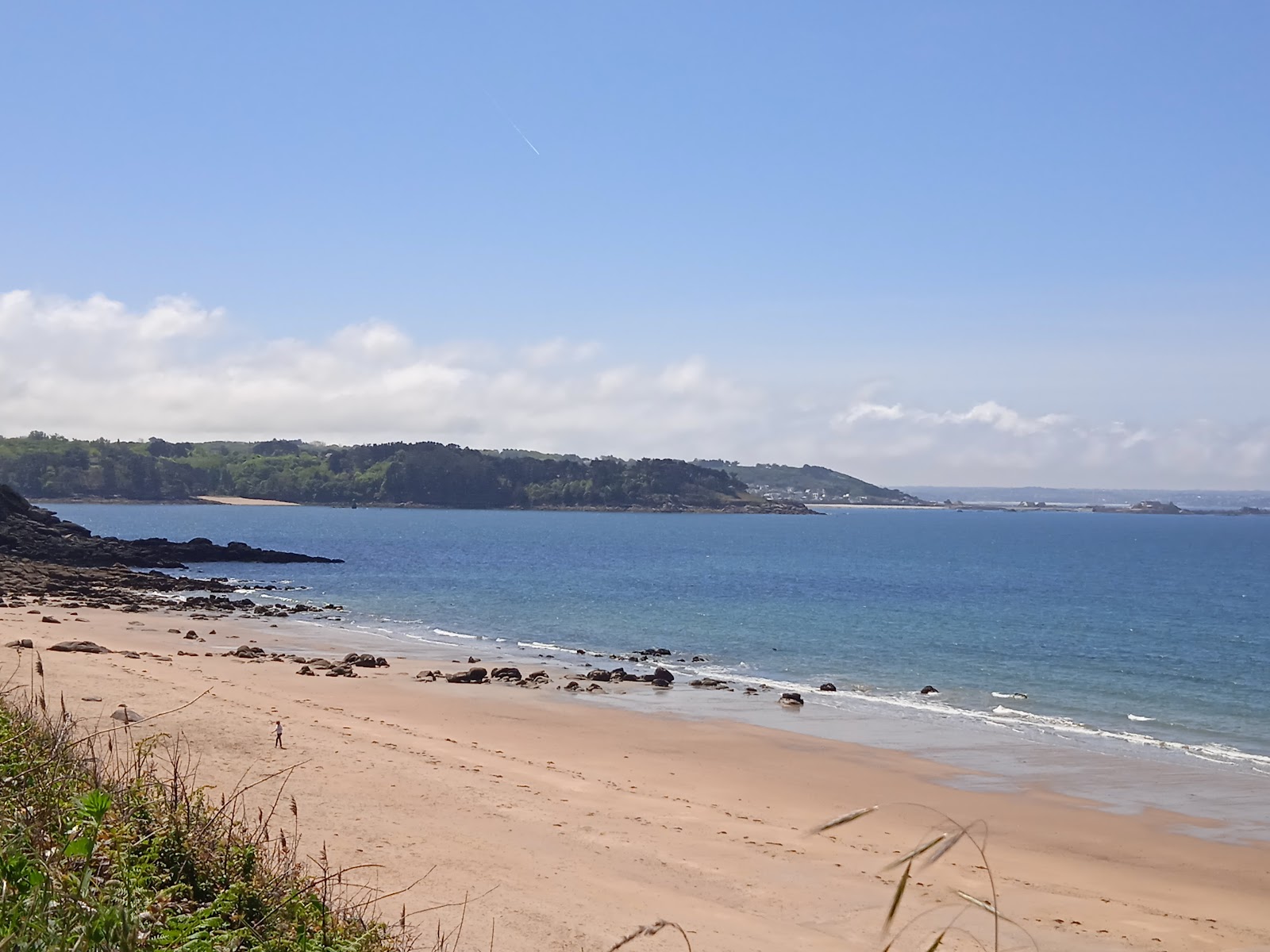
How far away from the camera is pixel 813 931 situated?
1107 cm

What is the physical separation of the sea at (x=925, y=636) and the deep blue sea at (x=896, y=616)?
188 mm

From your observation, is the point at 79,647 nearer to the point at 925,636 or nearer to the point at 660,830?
the point at 660,830

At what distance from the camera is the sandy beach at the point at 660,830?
10930 mm

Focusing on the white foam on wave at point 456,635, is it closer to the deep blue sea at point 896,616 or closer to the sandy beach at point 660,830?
the deep blue sea at point 896,616

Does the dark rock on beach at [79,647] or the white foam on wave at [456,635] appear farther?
the white foam on wave at [456,635]

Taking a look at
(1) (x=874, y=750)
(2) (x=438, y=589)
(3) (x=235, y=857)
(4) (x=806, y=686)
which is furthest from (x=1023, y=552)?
(3) (x=235, y=857)

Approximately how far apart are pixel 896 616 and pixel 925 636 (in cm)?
746

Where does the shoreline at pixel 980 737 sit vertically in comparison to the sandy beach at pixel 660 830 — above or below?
Result: below

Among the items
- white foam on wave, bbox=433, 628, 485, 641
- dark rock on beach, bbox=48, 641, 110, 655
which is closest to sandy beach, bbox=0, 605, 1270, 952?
dark rock on beach, bbox=48, 641, 110, 655

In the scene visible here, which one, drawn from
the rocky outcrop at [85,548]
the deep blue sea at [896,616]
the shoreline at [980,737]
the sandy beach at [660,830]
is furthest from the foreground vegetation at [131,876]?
the rocky outcrop at [85,548]

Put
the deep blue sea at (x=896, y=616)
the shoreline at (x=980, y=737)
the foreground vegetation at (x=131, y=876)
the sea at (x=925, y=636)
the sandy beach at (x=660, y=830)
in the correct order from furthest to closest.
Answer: the deep blue sea at (x=896, y=616)
the sea at (x=925, y=636)
the shoreline at (x=980, y=737)
the sandy beach at (x=660, y=830)
the foreground vegetation at (x=131, y=876)

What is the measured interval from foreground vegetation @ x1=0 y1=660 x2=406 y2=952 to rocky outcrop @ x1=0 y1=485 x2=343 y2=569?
64599mm

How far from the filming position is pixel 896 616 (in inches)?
2092

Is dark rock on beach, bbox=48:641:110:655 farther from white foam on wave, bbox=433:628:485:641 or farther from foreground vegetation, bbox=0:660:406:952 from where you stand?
foreground vegetation, bbox=0:660:406:952
